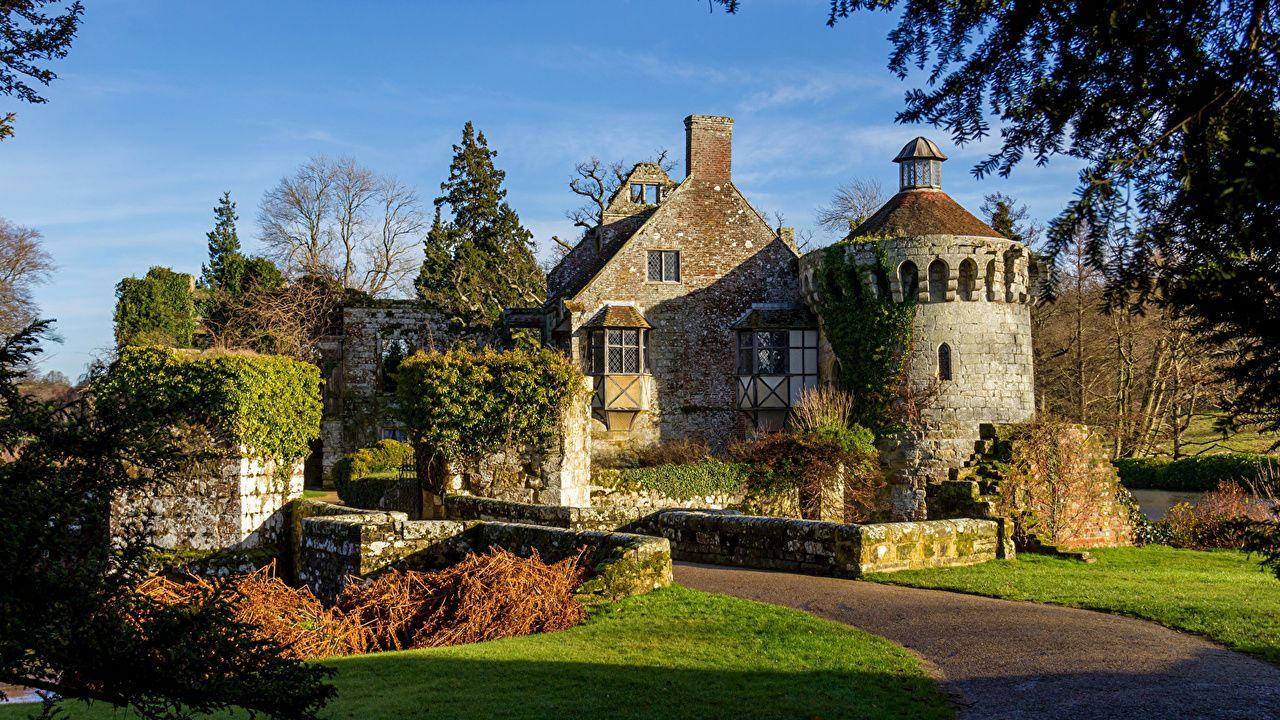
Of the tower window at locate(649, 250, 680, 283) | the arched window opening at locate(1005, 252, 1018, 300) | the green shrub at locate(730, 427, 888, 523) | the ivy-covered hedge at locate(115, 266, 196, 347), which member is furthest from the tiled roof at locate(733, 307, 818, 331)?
the ivy-covered hedge at locate(115, 266, 196, 347)

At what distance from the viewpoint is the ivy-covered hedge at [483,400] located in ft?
57.3

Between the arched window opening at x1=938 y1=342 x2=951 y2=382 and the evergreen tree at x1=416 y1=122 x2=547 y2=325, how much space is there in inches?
692

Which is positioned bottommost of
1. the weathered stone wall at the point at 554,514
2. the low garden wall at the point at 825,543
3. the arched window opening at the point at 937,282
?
the low garden wall at the point at 825,543

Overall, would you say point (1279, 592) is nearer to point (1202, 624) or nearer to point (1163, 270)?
point (1202, 624)

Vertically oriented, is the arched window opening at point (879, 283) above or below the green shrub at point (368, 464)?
above

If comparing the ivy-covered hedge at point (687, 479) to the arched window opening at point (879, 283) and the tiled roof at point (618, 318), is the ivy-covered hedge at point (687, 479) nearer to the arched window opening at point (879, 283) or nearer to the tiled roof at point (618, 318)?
the tiled roof at point (618, 318)

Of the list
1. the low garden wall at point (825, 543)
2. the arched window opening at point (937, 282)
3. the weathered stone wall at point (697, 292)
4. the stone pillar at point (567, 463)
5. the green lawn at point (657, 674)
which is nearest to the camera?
the green lawn at point (657, 674)

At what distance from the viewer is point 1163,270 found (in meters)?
4.75

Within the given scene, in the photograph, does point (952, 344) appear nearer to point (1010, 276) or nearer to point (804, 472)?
point (1010, 276)

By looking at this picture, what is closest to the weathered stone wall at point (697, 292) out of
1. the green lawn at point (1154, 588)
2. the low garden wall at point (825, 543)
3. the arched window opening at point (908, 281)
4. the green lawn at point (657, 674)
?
the arched window opening at point (908, 281)

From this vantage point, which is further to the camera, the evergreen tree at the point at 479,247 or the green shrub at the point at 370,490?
the evergreen tree at the point at 479,247

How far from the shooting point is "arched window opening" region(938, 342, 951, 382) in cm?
2644

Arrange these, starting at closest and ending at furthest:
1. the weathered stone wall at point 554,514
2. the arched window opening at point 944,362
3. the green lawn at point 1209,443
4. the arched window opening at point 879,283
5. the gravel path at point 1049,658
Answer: the gravel path at point 1049,658 < the weathered stone wall at point 554,514 < the arched window opening at point 944,362 < the arched window opening at point 879,283 < the green lawn at point 1209,443

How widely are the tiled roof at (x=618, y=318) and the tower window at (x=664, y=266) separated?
1.33 metres
